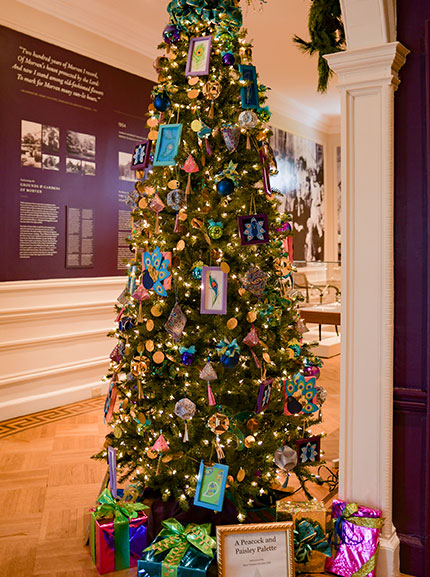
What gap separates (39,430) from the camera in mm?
4348

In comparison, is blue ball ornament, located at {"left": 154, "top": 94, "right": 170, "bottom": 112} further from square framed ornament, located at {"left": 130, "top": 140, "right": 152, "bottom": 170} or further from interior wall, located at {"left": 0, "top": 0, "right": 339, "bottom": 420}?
interior wall, located at {"left": 0, "top": 0, "right": 339, "bottom": 420}

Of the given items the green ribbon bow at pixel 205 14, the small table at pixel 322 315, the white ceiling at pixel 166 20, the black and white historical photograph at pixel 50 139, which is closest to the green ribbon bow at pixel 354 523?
the green ribbon bow at pixel 205 14

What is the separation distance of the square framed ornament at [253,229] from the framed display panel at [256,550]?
1.21m

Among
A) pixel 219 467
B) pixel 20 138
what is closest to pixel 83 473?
pixel 219 467

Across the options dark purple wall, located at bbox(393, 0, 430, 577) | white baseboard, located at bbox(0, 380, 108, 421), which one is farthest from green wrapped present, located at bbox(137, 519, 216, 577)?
white baseboard, located at bbox(0, 380, 108, 421)

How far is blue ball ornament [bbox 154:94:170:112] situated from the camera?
2744 mm

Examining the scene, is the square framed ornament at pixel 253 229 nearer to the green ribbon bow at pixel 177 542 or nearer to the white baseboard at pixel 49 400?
the green ribbon bow at pixel 177 542

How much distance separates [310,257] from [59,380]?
5.43m

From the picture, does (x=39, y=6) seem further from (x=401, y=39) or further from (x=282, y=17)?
(x=401, y=39)

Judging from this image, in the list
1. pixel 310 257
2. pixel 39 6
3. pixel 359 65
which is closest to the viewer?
pixel 359 65

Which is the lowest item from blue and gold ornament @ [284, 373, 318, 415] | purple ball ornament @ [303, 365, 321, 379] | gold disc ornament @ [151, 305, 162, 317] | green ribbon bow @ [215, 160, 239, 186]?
blue and gold ornament @ [284, 373, 318, 415]

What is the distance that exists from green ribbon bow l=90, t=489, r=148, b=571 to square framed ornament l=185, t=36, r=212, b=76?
6.64 ft

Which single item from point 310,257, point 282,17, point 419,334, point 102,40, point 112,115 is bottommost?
point 419,334

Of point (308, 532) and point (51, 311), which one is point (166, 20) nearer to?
point (51, 311)
